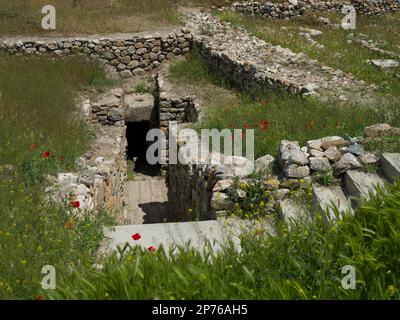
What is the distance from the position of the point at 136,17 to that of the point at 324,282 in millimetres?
13286

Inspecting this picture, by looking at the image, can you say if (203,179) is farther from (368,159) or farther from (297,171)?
(368,159)

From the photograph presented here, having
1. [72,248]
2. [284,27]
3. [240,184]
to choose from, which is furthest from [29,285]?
[284,27]

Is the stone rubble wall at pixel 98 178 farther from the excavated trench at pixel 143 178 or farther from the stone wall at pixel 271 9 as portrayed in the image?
the stone wall at pixel 271 9

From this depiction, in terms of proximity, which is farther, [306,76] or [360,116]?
[306,76]

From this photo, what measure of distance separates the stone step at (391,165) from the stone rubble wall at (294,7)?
42.0ft

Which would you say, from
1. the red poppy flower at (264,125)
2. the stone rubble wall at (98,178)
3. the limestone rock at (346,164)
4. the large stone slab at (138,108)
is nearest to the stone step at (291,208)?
the limestone rock at (346,164)

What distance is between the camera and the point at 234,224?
5.27 meters

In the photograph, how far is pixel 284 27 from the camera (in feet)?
52.9

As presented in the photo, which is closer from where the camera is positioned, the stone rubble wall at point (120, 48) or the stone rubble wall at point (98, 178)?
the stone rubble wall at point (98, 178)

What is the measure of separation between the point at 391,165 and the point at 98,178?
13.9 feet

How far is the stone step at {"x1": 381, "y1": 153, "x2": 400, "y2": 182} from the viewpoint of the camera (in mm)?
5227

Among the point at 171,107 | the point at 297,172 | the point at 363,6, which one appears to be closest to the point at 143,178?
the point at 171,107

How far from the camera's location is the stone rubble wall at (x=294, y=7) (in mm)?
17547

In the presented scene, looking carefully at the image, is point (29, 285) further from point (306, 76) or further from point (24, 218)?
point (306, 76)
